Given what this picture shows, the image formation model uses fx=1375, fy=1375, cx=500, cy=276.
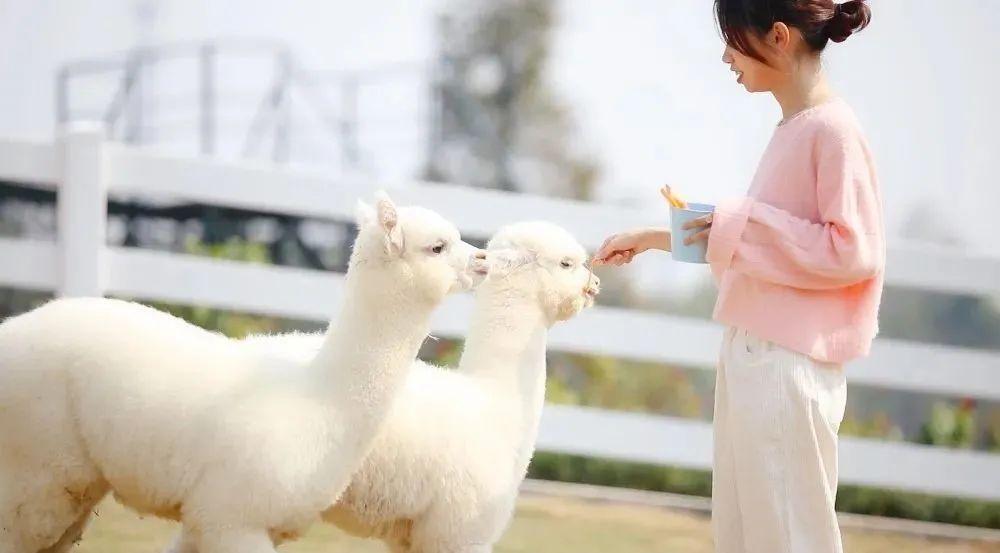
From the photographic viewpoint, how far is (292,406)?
3.35 metres

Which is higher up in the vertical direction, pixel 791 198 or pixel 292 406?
pixel 791 198

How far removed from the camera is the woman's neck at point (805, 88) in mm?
3311

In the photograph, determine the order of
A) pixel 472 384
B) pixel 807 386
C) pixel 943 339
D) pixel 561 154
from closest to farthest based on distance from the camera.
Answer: pixel 807 386 → pixel 472 384 → pixel 943 339 → pixel 561 154

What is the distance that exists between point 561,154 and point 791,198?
1432 centimetres

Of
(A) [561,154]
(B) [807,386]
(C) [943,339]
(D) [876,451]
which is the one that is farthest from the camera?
(A) [561,154]

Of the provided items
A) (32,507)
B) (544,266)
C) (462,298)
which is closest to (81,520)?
(32,507)

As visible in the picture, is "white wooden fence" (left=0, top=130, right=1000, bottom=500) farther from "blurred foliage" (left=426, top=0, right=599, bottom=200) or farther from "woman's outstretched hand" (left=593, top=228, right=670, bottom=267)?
"blurred foliage" (left=426, top=0, right=599, bottom=200)

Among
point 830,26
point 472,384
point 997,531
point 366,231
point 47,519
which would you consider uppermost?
point 830,26

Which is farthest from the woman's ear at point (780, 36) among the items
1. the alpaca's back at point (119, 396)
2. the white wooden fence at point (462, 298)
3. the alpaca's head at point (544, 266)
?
the white wooden fence at point (462, 298)

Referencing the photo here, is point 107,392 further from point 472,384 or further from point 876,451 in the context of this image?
point 876,451

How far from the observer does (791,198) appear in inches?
130

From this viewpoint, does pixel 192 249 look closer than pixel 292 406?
No

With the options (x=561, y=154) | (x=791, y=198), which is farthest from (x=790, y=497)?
(x=561, y=154)

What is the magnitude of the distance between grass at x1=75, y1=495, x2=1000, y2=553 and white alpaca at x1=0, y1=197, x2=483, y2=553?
158cm
